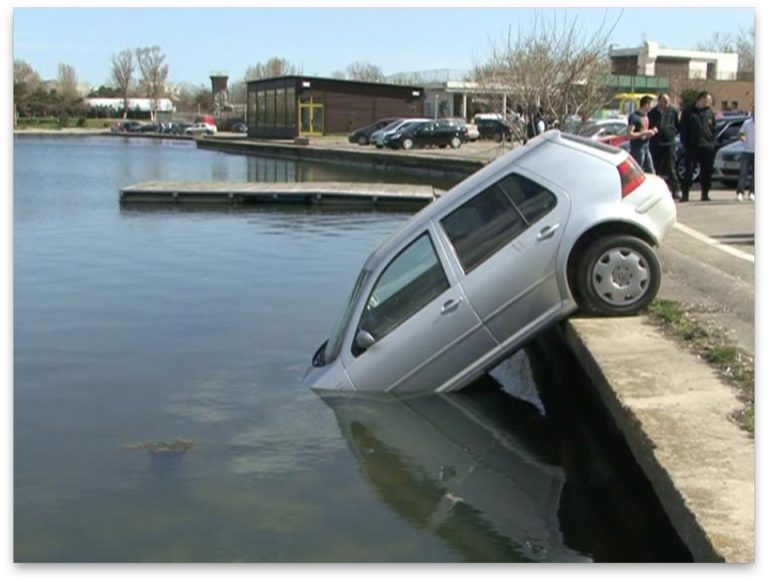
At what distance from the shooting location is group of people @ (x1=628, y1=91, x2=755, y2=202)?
17484 millimetres

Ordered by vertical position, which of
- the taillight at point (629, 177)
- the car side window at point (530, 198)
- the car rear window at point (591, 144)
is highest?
the car rear window at point (591, 144)

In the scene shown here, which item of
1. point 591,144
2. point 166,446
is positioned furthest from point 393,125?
point 166,446

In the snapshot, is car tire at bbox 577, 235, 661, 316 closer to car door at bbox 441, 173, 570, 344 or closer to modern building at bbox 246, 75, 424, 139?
car door at bbox 441, 173, 570, 344

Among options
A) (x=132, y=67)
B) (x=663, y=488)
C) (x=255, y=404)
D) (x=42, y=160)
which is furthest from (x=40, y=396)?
(x=132, y=67)

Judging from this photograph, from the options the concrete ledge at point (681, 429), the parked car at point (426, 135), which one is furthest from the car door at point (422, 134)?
the concrete ledge at point (681, 429)

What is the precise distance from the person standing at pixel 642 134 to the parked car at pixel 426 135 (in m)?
33.0

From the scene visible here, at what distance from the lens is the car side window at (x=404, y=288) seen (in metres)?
8.16

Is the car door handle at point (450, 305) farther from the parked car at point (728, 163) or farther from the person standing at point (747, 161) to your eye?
the parked car at point (728, 163)

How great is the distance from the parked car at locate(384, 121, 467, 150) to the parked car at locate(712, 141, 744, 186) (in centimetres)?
2975

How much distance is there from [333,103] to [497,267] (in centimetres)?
6231

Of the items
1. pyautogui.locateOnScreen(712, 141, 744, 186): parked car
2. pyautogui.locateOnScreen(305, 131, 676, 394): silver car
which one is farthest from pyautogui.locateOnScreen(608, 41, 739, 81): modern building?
pyautogui.locateOnScreen(305, 131, 676, 394): silver car

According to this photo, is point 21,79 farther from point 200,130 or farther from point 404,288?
point 200,130

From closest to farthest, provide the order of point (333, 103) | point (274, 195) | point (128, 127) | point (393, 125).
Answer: point (274, 195) < point (393, 125) < point (333, 103) < point (128, 127)

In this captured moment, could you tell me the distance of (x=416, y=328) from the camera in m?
8.07
